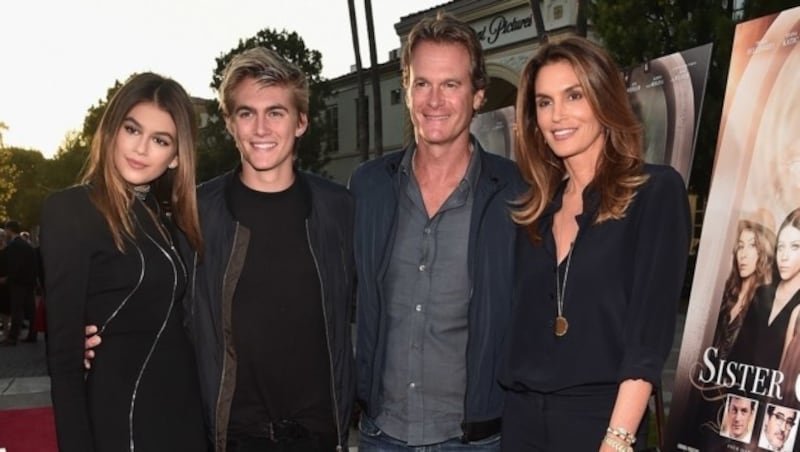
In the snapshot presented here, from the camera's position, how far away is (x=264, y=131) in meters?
3.18

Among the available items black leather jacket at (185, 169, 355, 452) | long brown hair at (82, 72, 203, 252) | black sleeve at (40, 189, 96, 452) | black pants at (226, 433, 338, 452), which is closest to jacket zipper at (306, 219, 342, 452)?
black leather jacket at (185, 169, 355, 452)

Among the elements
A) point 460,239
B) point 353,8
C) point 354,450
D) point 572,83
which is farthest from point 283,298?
→ point 353,8

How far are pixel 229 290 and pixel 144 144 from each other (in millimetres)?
660

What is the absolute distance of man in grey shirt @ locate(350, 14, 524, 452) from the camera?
10.2 ft

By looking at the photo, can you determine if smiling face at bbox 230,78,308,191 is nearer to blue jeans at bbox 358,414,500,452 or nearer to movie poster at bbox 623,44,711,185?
blue jeans at bbox 358,414,500,452

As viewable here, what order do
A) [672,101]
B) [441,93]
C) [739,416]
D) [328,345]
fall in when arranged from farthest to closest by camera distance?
1. [672,101]
2. [739,416]
3. [441,93]
4. [328,345]

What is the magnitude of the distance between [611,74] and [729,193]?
5.38 feet

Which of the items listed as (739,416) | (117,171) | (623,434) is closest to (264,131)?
(117,171)

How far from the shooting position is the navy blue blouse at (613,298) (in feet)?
8.10

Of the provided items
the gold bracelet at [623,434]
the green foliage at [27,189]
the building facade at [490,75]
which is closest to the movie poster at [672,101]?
the gold bracelet at [623,434]

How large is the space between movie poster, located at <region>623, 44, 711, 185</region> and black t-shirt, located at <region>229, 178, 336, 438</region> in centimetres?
249

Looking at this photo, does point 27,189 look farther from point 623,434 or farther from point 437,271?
point 623,434

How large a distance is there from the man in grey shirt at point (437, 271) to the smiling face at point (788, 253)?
55.4 inches

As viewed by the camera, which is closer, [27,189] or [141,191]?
[141,191]
